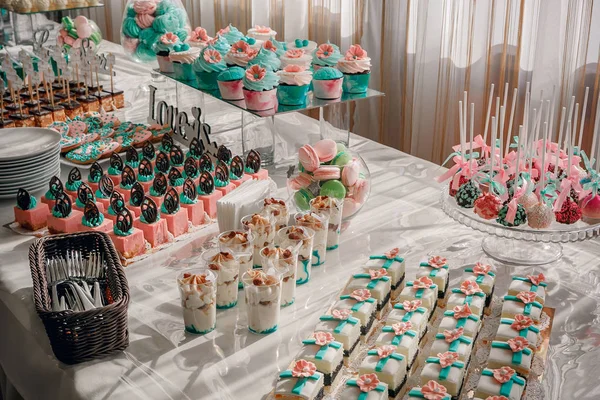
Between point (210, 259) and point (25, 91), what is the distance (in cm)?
192

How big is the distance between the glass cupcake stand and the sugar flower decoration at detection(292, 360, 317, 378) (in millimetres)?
1063

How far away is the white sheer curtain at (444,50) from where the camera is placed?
271cm

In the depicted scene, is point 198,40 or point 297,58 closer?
point 297,58

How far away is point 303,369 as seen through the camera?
1.35 m

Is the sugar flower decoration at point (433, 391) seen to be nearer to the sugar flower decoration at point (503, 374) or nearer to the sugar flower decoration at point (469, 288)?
the sugar flower decoration at point (503, 374)

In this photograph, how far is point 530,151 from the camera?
1.87 m

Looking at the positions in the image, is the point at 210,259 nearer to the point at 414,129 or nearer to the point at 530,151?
the point at 530,151

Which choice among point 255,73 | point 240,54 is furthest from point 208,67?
point 255,73

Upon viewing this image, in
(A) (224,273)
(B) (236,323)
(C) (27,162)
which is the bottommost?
(B) (236,323)

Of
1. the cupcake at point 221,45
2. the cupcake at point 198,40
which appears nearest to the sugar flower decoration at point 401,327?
the cupcake at point 221,45

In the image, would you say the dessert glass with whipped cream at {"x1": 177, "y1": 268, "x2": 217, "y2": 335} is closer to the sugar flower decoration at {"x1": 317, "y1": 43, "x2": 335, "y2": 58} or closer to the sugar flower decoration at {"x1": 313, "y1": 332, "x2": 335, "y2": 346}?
the sugar flower decoration at {"x1": 313, "y1": 332, "x2": 335, "y2": 346}

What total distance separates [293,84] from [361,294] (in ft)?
3.05

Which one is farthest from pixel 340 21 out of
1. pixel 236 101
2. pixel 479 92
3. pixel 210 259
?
pixel 210 259

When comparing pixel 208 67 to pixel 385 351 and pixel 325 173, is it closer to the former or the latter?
pixel 325 173
